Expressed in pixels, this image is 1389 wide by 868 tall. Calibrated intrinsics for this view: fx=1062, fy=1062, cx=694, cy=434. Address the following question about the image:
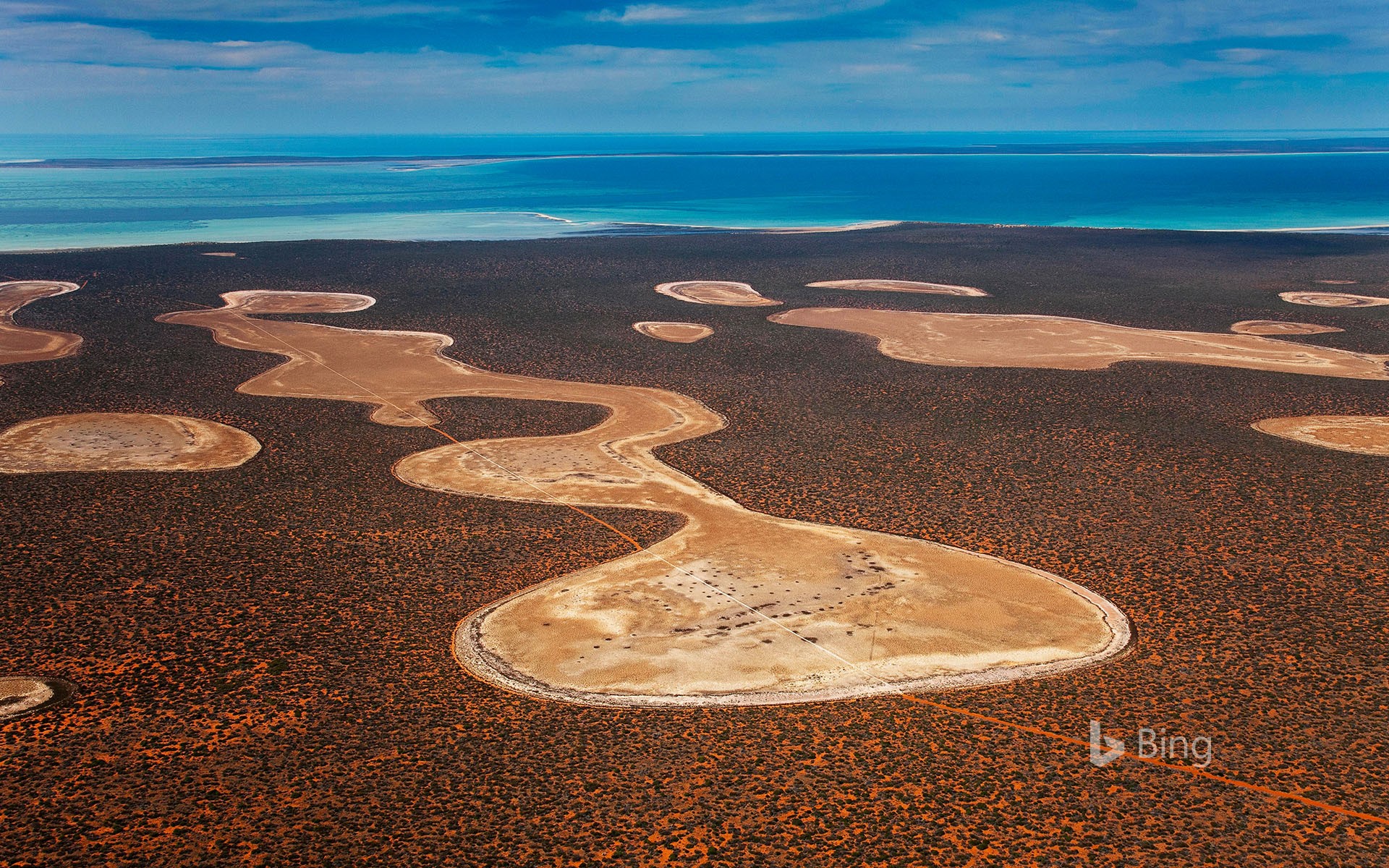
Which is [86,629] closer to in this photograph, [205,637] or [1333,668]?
[205,637]

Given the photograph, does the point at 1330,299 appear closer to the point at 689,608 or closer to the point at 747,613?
the point at 747,613

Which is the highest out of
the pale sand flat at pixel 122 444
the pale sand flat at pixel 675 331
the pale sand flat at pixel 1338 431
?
the pale sand flat at pixel 675 331

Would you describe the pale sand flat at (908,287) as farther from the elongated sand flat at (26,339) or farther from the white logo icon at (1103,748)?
the white logo icon at (1103,748)

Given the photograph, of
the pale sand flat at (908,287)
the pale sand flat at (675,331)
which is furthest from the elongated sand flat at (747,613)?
the pale sand flat at (908,287)

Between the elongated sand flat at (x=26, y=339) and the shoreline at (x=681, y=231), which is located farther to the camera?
the shoreline at (x=681, y=231)

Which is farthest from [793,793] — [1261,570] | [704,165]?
[704,165]

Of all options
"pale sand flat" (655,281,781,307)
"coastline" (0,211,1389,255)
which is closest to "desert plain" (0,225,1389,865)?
"pale sand flat" (655,281,781,307)

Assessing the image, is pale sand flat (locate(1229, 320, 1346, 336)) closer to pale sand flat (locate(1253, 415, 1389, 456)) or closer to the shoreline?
pale sand flat (locate(1253, 415, 1389, 456))
